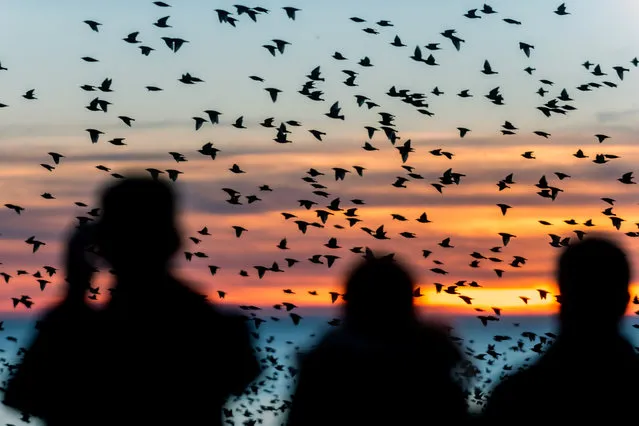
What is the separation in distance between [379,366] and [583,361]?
0.82m

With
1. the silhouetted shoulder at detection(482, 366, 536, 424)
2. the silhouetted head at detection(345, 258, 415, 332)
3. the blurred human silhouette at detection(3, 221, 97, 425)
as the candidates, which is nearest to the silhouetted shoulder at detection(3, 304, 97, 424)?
the blurred human silhouette at detection(3, 221, 97, 425)

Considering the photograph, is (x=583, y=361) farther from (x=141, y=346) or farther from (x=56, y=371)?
(x=56, y=371)

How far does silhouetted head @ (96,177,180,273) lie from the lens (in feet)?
13.6

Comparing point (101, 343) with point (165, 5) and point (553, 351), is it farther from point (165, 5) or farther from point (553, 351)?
point (165, 5)

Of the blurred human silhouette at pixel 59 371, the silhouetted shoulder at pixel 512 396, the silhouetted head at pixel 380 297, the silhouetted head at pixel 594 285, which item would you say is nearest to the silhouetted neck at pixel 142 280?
the blurred human silhouette at pixel 59 371

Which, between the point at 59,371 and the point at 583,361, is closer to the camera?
the point at 59,371

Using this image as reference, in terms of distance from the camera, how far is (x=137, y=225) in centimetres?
418

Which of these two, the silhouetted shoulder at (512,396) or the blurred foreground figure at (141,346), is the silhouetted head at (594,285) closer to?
the silhouetted shoulder at (512,396)

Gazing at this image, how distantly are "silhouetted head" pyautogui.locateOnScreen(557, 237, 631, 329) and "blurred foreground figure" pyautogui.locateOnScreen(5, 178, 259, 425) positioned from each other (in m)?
1.18

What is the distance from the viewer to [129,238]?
13.8 ft

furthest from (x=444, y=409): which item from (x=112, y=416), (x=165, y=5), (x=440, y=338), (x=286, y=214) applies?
(x=286, y=214)

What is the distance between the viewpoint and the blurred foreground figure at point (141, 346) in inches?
159

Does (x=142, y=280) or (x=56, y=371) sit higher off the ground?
(x=142, y=280)

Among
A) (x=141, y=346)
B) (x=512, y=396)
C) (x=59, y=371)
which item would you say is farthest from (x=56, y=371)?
(x=512, y=396)
